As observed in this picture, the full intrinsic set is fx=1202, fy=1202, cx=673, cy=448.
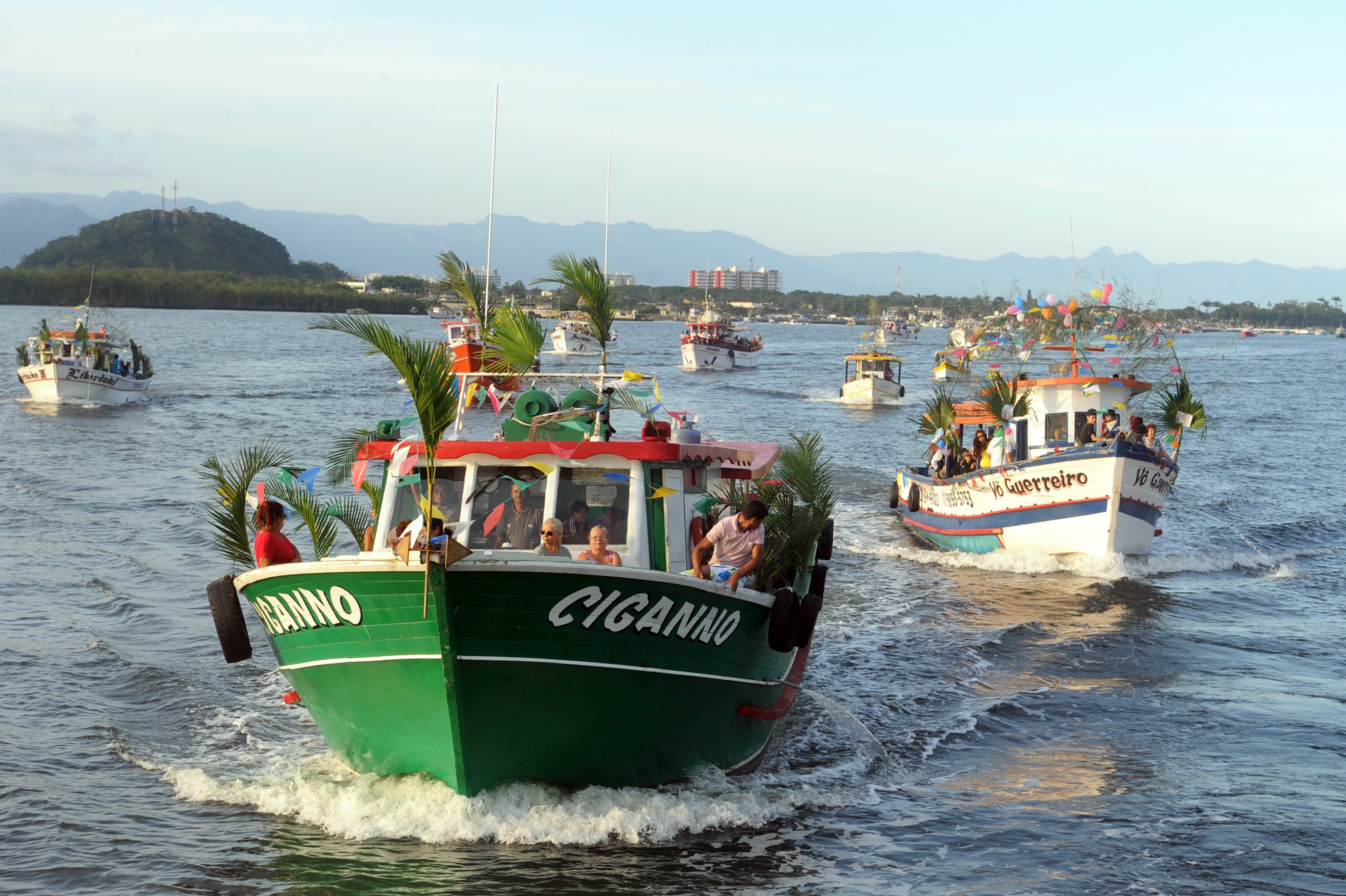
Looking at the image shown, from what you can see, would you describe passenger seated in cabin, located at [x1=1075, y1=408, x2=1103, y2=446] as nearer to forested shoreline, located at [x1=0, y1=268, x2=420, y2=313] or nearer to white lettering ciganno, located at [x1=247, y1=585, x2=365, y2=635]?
white lettering ciganno, located at [x1=247, y1=585, x2=365, y2=635]

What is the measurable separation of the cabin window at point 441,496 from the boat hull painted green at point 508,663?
156 centimetres

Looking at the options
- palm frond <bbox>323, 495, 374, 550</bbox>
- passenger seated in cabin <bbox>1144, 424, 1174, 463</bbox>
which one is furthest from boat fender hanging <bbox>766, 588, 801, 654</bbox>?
passenger seated in cabin <bbox>1144, 424, 1174, 463</bbox>

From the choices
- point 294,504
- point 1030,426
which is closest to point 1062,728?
point 294,504

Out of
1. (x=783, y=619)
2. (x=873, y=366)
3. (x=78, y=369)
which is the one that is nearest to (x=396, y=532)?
(x=783, y=619)

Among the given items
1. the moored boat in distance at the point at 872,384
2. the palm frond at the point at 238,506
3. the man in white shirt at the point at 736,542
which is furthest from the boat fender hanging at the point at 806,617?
the moored boat in distance at the point at 872,384

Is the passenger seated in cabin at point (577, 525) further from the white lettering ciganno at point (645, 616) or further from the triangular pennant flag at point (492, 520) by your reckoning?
the white lettering ciganno at point (645, 616)

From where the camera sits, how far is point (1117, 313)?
25.5m

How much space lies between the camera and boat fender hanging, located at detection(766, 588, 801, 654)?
35.0ft

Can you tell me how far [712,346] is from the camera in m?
89.1

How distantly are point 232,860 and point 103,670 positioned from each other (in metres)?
6.57

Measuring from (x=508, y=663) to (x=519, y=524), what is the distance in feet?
6.57

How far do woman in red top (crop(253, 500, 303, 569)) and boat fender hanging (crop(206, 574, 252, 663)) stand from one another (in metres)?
0.33

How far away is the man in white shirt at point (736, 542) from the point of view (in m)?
11.0

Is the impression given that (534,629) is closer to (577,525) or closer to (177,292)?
(577,525)
